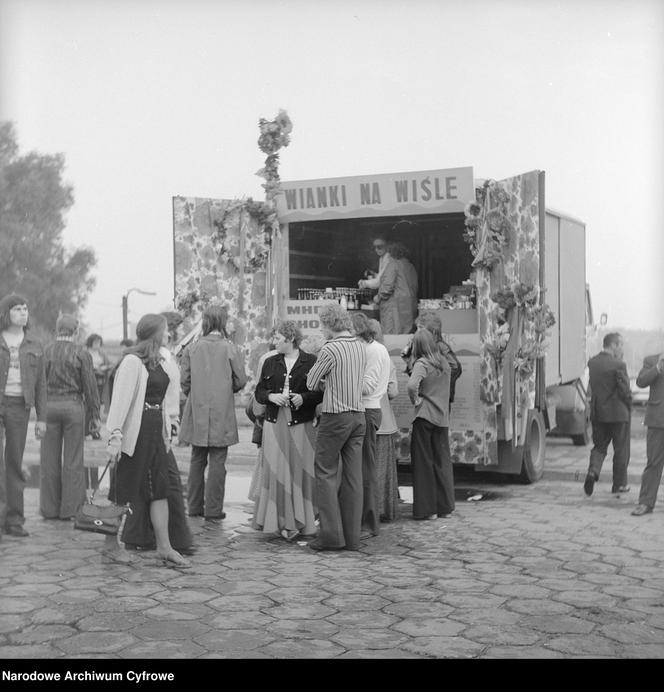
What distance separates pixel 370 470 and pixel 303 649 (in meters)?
2.77

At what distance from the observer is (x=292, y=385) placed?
7.27 meters

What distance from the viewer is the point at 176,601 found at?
5.58m

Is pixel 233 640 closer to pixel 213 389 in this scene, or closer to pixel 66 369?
pixel 213 389

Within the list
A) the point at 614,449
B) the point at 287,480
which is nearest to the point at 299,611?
the point at 287,480

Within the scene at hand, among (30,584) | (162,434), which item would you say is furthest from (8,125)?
(30,584)

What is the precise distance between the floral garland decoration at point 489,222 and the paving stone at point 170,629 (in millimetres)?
4886

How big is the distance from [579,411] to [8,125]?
917 centimetres

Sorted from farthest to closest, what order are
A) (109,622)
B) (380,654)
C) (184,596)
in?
(184,596), (109,622), (380,654)

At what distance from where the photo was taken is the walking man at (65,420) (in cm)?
785

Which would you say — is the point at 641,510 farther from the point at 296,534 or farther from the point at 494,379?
the point at 296,534

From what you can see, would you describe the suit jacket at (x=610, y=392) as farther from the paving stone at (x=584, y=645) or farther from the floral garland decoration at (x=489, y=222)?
the paving stone at (x=584, y=645)

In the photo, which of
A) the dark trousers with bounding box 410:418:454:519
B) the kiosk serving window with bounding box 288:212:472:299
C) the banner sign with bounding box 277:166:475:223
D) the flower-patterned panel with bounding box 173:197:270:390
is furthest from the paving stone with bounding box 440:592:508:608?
the kiosk serving window with bounding box 288:212:472:299

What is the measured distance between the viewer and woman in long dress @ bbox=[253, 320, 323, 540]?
24.0 ft

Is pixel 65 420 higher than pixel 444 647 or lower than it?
higher
